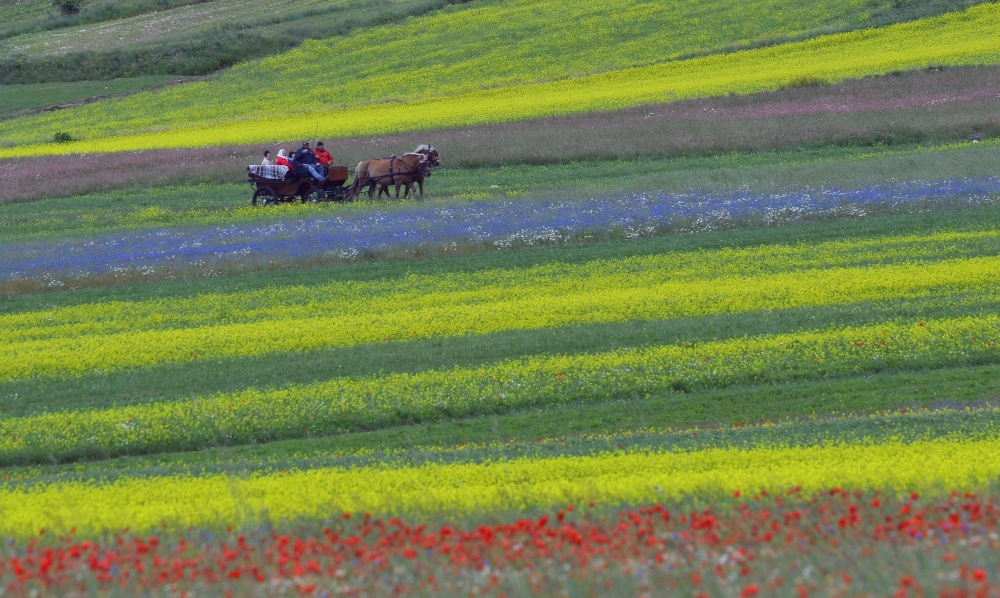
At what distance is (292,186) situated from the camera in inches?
1232

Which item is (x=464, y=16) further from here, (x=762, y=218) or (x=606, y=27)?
(x=762, y=218)

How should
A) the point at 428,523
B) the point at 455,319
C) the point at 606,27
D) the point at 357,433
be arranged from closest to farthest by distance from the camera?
the point at 428,523
the point at 357,433
the point at 455,319
the point at 606,27

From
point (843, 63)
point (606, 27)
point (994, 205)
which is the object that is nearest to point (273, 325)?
point (994, 205)

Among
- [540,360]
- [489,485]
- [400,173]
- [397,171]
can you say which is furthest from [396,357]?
[397,171]

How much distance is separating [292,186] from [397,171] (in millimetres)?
3343

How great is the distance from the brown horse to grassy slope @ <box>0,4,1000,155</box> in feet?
41.7

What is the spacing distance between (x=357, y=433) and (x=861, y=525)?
7347 millimetres

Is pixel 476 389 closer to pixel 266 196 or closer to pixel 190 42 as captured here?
pixel 266 196

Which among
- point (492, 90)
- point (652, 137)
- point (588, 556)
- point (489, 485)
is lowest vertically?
point (652, 137)

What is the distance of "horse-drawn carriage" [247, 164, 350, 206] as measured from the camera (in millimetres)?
30891

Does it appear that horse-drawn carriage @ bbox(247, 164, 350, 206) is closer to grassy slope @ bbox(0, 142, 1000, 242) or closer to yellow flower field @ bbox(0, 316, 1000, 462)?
grassy slope @ bbox(0, 142, 1000, 242)

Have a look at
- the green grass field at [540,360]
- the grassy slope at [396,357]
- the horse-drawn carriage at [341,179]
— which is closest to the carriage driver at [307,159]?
the horse-drawn carriage at [341,179]

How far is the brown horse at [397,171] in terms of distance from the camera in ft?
97.9

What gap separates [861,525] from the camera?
6492 millimetres
